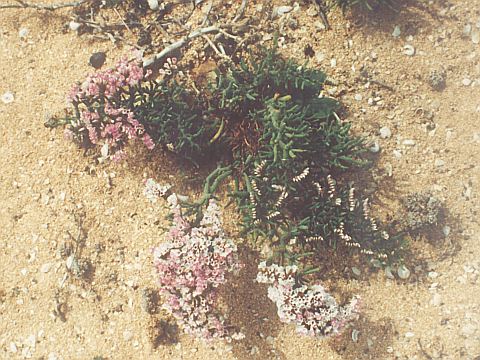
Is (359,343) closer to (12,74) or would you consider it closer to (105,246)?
(105,246)

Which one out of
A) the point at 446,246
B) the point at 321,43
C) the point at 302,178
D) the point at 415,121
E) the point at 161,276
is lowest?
the point at 161,276

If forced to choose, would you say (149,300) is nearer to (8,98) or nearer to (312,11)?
(8,98)

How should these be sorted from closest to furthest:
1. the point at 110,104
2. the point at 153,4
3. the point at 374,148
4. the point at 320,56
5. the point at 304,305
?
the point at 304,305 < the point at 110,104 < the point at 374,148 < the point at 320,56 < the point at 153,4

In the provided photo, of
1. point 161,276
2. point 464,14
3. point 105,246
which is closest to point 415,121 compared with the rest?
point 464,14

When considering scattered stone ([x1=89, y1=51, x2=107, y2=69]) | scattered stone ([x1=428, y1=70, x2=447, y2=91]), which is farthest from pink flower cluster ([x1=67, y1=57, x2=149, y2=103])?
scattered stone ([x1=428, y1=70, x2=447, y2=91])

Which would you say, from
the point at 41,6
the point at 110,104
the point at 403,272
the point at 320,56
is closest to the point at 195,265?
the point at 110,104

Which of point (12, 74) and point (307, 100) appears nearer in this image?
point (307, 100)
